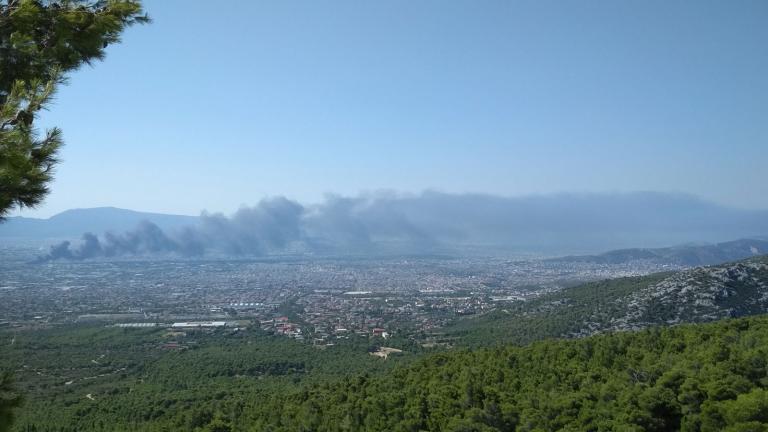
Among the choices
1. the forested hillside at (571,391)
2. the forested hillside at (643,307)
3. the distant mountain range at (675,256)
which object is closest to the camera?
the forested hillside at (571,391)

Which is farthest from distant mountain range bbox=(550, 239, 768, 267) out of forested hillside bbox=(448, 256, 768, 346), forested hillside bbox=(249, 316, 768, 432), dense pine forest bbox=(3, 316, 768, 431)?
forested hillside bbox=(249, 316, 768, 432)

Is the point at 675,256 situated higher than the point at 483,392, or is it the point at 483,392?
the point at 675,256

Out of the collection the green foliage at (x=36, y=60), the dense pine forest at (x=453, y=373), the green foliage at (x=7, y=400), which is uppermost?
the green foliage at (x=36, y=60)

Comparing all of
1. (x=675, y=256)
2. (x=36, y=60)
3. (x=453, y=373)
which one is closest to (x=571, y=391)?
(x=453, y=373)

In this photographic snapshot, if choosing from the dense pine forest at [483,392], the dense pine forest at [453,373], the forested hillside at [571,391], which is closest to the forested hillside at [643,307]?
the dense pine forest at [453,373]

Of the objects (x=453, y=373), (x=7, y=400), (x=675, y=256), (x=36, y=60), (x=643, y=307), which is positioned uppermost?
(x=36, y=60)

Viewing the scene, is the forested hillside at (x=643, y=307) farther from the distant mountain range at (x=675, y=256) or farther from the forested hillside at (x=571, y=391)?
the distant mountain range at (x=675, y=256)

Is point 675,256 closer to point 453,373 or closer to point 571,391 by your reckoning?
point 453,373

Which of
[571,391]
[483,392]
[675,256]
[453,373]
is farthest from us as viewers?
[675,256]

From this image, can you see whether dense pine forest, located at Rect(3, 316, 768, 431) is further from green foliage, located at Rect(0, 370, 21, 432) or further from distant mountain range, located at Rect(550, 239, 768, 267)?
distant mountain range, located at Rect(550, 239, 768, 267)
